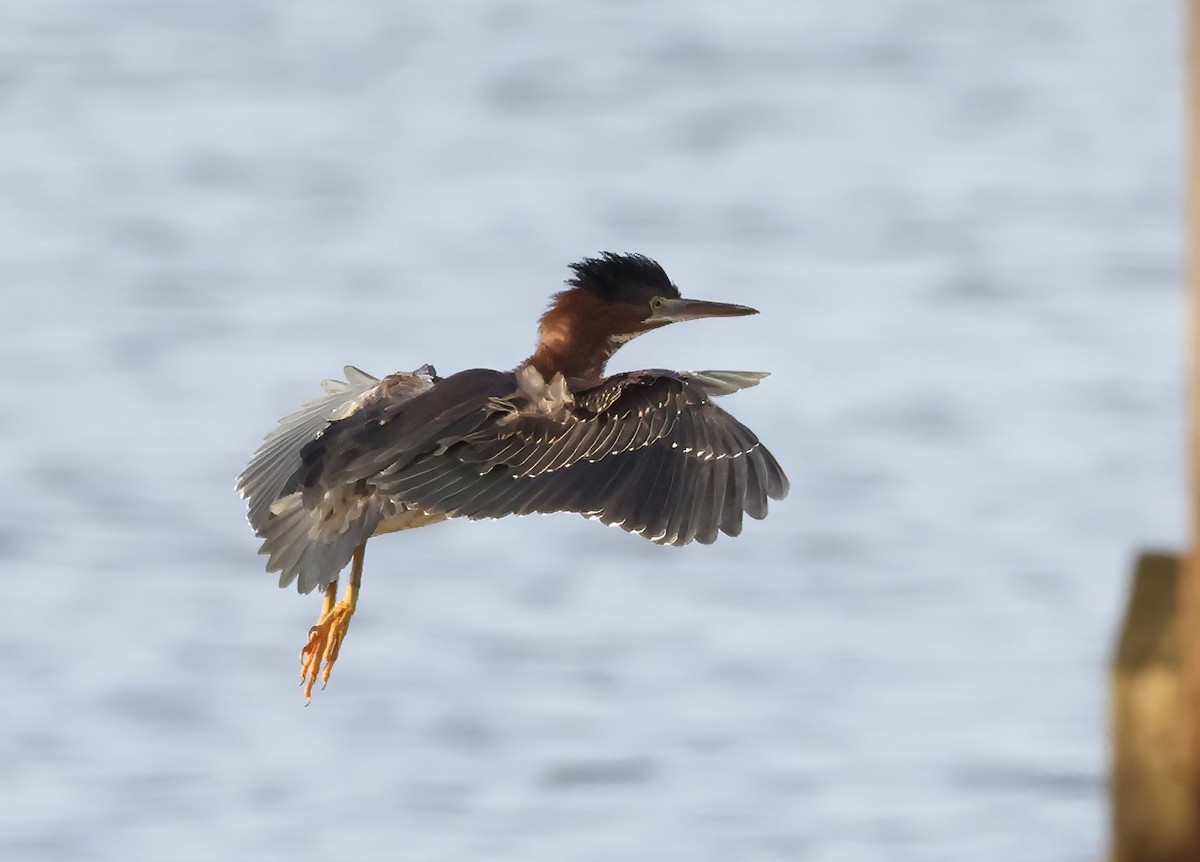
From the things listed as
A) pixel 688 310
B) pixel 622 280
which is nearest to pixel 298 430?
pixel 622 280

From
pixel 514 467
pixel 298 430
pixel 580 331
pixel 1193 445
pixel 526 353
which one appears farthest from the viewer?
pixel 526 353

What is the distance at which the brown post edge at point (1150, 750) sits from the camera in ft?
12.5

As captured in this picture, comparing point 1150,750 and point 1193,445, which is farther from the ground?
point 1193,445

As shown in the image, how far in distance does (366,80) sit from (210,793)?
910cm

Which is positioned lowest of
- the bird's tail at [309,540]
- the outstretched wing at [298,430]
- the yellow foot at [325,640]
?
the yellow foot at [325,640]

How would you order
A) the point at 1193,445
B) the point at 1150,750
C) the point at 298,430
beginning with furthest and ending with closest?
the point at 298,430 < the point at 1150,750 < the point at 1193,445

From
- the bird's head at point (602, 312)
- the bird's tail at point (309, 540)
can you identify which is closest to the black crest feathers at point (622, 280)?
the bird's head at point (602, 312)

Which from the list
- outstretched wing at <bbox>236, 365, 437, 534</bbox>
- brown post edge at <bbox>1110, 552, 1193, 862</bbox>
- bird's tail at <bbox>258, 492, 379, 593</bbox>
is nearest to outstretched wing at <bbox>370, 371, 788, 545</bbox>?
bird's tail at <bbox>258, 492, 379, 593</bbox>

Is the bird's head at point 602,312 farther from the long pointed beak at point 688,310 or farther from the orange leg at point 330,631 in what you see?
the orange leg at point 330,631

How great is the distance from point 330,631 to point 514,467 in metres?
0.59

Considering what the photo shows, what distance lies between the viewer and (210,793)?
9.86 metres

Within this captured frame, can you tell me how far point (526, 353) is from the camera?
41.1 ft

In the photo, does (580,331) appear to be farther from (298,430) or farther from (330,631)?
(330,631)

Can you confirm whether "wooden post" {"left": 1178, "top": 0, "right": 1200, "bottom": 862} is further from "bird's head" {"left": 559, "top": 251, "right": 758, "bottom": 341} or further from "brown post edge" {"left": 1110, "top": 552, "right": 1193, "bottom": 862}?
"bird's head" {"left": 559, "top": 251, "right": 758, "bottom": 341}
